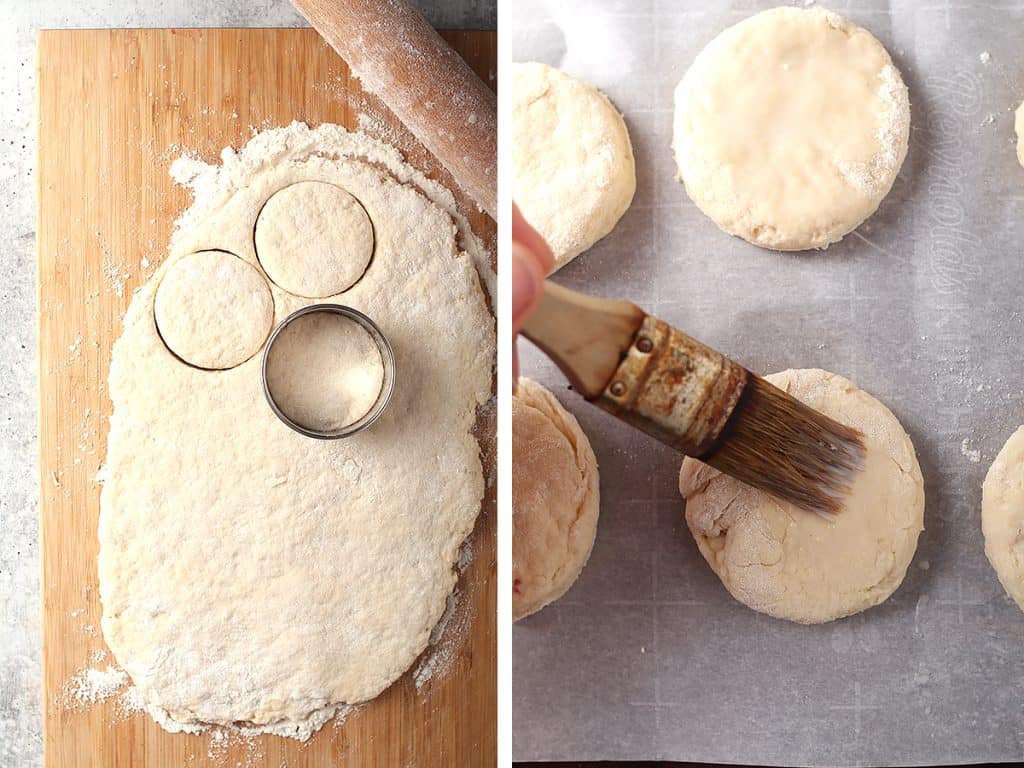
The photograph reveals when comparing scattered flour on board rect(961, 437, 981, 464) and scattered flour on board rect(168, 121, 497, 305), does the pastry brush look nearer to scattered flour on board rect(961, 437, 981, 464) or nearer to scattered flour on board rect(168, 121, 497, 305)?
scattered flour on board rect(961, 437, 981, 464)

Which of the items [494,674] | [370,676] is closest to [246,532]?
[370,676]

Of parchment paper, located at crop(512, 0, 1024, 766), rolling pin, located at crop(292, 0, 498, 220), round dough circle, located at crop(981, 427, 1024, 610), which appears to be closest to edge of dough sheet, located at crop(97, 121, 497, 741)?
rolling pin, located at crop(292, 0, 498, 220)

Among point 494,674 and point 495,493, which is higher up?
point 495,493

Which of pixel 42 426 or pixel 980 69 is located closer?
pixel 980 69

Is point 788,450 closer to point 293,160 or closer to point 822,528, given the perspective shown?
point 822,528

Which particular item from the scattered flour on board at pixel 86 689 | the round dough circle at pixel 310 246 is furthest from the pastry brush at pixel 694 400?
the scattered flour on board at pixel 86 689

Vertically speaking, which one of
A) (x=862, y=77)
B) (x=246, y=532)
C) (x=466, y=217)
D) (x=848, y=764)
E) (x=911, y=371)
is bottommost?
(x=246, y=532)

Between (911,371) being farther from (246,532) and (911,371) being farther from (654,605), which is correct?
(246,532)
